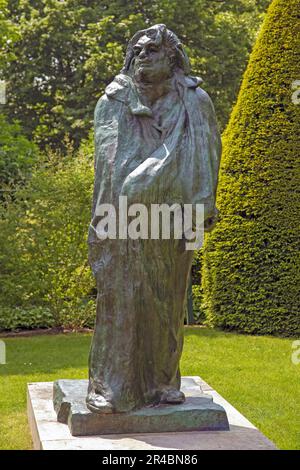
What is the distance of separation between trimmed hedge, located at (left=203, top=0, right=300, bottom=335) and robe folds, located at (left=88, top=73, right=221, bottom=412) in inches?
207

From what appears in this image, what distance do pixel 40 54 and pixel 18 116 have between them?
6.66ft

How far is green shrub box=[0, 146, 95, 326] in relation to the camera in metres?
10.9

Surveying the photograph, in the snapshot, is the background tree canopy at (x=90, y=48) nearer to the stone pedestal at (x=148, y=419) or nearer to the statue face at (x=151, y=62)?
the statue face at (x=151, y=62)

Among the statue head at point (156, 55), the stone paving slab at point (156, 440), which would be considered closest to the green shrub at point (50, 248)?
the stone paving slab at point (156, 440)

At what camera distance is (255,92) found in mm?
10070

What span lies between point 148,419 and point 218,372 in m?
3.48

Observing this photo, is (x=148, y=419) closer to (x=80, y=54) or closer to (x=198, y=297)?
(x=198, y=297)

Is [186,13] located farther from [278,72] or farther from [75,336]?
[75,336]

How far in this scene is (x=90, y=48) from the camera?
19.6m

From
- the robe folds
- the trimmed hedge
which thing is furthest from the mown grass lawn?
the robe folds

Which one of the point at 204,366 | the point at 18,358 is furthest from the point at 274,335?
the point at 18,358

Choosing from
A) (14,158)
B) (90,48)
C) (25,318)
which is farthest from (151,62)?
(90,48)

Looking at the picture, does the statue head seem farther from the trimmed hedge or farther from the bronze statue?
the trimmed hedge

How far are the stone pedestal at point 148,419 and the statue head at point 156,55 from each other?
205 cm
